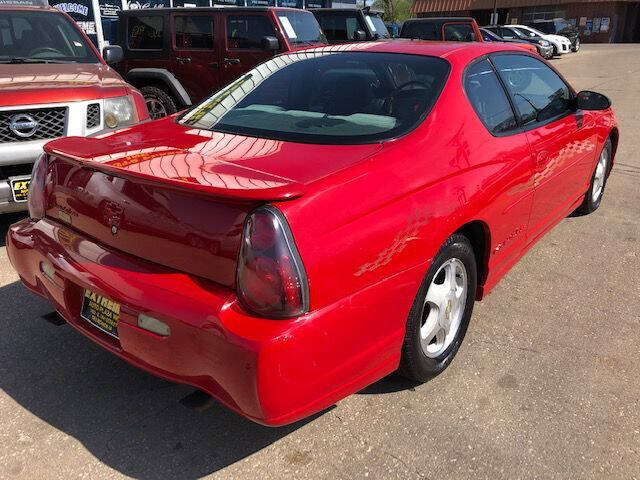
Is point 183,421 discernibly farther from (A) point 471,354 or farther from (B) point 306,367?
(A) point 471,354

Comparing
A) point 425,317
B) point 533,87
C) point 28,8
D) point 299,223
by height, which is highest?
point 28,8

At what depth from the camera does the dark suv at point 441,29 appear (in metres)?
13.4

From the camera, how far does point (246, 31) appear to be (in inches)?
323

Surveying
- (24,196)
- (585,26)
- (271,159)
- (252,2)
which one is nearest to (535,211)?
(271,159)

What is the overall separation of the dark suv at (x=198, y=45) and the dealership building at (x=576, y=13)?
38.3 metres

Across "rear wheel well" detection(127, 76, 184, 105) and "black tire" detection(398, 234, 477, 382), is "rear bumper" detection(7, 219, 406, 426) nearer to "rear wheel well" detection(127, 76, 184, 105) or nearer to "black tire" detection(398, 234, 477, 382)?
"black tire" detection(398, 234, 477, 382)

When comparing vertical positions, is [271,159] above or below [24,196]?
above

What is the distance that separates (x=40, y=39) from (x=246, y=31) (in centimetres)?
322

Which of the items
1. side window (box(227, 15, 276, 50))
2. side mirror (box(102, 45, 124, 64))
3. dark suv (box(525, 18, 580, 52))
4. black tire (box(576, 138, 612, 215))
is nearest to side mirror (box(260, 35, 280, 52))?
side window (box(227, 15, 276, 50))

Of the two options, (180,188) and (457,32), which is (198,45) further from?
(457,32)

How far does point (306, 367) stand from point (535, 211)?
83.8 inches

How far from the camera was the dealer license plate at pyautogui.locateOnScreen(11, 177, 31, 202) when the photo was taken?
400 centimetres

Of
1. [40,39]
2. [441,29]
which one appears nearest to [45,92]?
[40,39]

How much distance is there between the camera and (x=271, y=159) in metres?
2.33
